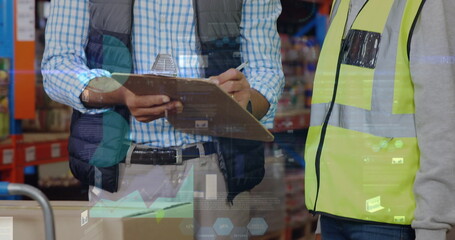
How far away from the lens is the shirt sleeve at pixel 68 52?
7.54 ft

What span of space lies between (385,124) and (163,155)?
88cm

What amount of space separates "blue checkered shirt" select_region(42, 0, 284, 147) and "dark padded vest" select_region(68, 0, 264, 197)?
0.03 m

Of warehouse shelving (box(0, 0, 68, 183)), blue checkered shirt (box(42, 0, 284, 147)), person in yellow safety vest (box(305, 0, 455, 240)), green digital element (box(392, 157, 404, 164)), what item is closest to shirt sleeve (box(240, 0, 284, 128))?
blue checkered shirt (box(42, 0, 284, 147))

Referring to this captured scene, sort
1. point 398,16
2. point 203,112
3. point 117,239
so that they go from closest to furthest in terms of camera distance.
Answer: point 398,16
point 117,239
point 203,112

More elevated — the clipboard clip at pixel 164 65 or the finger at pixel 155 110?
the clipboard clip at pixel 164 65

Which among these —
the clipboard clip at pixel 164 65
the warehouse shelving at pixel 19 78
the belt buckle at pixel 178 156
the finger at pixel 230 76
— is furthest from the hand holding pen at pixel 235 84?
the warehouse shelving at pixel 19 78

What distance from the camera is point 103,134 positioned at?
2.35 metres

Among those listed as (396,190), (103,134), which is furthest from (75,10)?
(396,190)

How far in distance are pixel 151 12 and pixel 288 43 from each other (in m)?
0.54

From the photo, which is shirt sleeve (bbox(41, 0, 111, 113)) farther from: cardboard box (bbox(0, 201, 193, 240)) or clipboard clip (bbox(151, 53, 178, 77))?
cardboard box (bbox(0, 201, 193, 240))

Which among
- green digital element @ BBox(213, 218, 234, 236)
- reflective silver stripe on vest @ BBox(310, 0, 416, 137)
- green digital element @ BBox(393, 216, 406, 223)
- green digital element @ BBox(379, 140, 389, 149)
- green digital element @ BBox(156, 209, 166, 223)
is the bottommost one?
green digital element @ BBox(213, 218, 234, 236)

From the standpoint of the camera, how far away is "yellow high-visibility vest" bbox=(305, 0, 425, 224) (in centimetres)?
186

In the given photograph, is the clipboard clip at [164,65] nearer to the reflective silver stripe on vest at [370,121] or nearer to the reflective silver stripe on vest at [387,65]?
the reflective silver stripe on vest at [370,121]

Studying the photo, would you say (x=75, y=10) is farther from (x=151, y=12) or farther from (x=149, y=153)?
(x=149, y=153)
